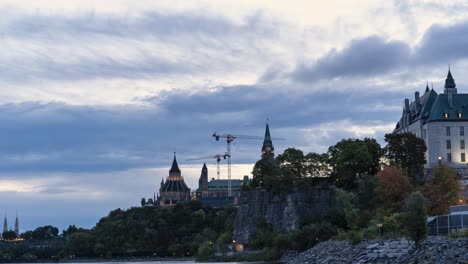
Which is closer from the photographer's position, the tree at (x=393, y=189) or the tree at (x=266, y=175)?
the tree at (x=393, y=189)

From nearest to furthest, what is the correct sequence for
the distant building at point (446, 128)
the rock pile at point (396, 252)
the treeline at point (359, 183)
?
the rock pile at point (396, 252)
the treeline at point (359, 183)
the distant building at point (446, 128)

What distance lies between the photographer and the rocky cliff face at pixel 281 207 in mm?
124250

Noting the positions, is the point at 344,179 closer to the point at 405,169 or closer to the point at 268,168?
the point at 405,169

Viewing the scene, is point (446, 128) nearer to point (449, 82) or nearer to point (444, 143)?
point (444, 143)

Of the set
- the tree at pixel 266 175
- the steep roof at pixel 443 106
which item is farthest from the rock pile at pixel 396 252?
the steep roof at pixel 443 106

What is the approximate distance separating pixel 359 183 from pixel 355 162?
1114 cm

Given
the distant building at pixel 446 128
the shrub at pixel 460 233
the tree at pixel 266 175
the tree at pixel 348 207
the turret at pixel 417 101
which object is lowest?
the shrub at pixel 460 233

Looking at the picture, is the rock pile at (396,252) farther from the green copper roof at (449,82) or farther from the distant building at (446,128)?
the green copper roof at (449,82)

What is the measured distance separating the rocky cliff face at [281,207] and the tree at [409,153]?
431 inches

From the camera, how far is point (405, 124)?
475 ft

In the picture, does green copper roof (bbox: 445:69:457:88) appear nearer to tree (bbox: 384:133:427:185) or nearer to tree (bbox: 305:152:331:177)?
tree (bbox: 384:133:427:185)

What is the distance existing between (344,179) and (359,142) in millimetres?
7246

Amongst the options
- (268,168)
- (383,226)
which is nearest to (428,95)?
(268,168)

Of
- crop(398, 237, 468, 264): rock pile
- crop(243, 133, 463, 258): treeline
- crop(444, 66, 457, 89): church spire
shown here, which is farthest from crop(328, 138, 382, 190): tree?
crop(398, 237, 468, 264): rock pile
